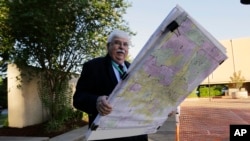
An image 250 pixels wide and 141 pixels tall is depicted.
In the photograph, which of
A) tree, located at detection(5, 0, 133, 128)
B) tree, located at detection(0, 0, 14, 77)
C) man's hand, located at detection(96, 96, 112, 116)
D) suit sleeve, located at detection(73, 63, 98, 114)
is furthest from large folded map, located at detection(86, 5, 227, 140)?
tree, located at detection(0, 0, 14, 77)

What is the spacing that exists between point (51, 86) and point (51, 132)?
1.73 metres

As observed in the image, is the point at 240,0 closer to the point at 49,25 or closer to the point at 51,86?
the point at 49,25

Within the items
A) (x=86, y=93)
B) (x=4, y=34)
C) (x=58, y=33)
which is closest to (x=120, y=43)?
(x=86, y=93)

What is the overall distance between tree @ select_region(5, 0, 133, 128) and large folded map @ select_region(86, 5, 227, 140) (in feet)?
29.5

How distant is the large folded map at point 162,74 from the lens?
5.89 feet

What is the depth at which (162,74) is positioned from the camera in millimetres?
2016

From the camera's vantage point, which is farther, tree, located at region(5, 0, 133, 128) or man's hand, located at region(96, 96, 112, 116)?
tree, located at region(5, 0, 133, 128)

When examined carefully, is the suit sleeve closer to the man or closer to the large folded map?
the man

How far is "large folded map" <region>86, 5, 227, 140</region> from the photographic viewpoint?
5.89ft

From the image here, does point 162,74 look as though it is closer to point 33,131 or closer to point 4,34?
point 33,131

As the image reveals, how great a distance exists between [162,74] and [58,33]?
32.1 ft

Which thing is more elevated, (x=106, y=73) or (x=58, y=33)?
(x=58, y=33)

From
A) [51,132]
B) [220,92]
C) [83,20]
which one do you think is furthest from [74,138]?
[220,92]

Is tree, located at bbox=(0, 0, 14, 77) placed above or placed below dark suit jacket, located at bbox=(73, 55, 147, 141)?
above
